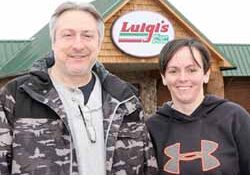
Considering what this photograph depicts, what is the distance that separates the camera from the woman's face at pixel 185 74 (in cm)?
407

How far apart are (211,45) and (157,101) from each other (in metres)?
3.83

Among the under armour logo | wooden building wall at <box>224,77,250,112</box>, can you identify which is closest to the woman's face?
the under armour logo

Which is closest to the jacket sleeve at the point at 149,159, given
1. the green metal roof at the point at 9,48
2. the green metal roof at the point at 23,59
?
the green metal roof at the point at 23,59

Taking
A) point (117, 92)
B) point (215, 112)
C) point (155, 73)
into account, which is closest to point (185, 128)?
point (215, 112)

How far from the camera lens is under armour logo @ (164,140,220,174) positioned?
4.04 m

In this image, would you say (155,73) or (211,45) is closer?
(211,45)

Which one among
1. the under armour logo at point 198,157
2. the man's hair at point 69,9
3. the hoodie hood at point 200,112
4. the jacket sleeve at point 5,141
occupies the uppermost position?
the man's hair at point 69,9

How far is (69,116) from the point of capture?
365cm

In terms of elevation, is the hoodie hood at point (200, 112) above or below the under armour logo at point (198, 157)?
above

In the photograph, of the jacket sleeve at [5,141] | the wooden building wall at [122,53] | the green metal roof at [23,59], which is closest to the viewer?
the jacket sleeve at [5,141]

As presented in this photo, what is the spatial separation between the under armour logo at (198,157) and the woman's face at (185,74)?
0.32 meters

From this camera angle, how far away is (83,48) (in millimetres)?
3648

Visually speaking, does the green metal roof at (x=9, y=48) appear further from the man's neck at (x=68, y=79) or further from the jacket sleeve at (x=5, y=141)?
the jacket sleeve at (x=5, y=141)

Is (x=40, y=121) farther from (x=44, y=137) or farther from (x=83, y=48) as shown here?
(x=83, y=48)
